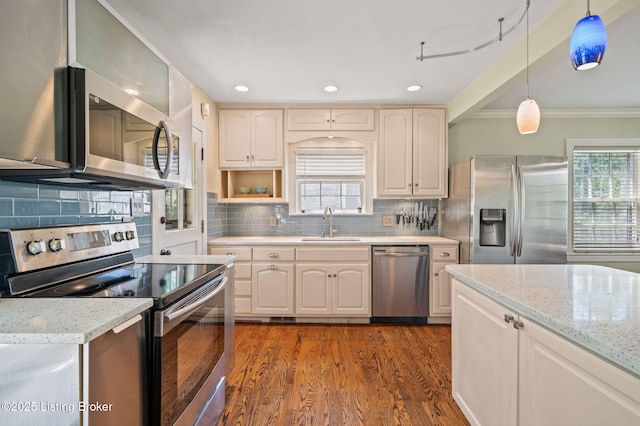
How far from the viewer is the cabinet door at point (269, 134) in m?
3.59

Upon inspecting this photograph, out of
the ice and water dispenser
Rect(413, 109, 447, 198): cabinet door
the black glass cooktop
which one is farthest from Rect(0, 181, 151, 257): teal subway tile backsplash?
the ice and water dispenser

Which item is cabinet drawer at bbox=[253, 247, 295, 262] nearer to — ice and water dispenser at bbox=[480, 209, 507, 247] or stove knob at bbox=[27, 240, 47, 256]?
ice and water dispenser at bbox=[480, 209, 507, 247]

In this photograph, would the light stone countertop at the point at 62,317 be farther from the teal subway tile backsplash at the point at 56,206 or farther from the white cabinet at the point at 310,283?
the white cabinet at the point at 310,283

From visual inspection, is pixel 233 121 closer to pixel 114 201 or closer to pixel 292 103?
pixel 292 103

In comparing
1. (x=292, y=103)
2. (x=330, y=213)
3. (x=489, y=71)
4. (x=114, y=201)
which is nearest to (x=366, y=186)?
(x=330, y=213)

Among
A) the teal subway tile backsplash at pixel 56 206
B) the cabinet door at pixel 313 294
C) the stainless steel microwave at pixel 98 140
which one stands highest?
the stainless steel microwave at pixel 98 140

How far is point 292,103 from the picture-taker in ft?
11.8

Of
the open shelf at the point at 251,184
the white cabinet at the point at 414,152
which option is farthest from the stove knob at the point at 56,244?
the white cabinet at the point at 414,152

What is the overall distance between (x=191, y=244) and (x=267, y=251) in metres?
0.74

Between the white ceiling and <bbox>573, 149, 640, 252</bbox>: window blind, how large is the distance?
800mm

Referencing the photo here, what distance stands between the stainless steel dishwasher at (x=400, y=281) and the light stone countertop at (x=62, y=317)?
2.49 meters

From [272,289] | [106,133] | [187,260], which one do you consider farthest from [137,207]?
[272,289]

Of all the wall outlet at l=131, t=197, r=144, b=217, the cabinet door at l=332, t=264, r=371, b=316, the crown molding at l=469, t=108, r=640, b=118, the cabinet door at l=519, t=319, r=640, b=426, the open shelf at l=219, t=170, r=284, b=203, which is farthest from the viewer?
the crown molding at l=469, t=108, r=640, b=118

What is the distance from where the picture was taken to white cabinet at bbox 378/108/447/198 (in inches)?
140
